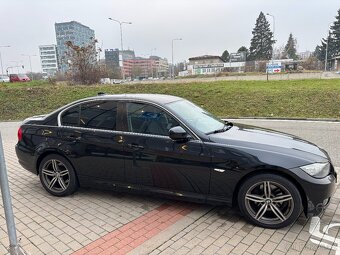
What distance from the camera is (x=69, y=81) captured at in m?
23.0

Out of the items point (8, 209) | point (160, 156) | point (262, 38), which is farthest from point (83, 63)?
point (262, 38)

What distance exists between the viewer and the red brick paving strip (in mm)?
3209

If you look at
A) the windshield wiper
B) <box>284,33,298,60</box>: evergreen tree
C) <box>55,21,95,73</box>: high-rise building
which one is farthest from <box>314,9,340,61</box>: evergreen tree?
the windshield wiper

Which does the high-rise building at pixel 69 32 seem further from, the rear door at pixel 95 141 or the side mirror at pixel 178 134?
the side mirror at pixel 178 134

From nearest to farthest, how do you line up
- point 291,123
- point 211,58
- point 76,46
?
point 291,123
point 76,46
point 211,58

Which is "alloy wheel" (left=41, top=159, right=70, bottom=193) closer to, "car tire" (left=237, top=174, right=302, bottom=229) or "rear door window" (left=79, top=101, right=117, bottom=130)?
"rear door window" (left=79, top=101, right=117, bottom=130)

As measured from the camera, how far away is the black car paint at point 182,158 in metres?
3.46

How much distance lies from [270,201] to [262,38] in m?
80.1

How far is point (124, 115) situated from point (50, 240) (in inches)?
72.0

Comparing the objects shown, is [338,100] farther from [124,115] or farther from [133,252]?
[133,252]

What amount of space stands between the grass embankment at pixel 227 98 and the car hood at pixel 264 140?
8.77 metres

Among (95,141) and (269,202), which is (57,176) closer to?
(95,141)

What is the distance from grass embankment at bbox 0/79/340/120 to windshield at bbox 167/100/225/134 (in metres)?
8.67

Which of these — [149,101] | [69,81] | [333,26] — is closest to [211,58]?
[333,26]
